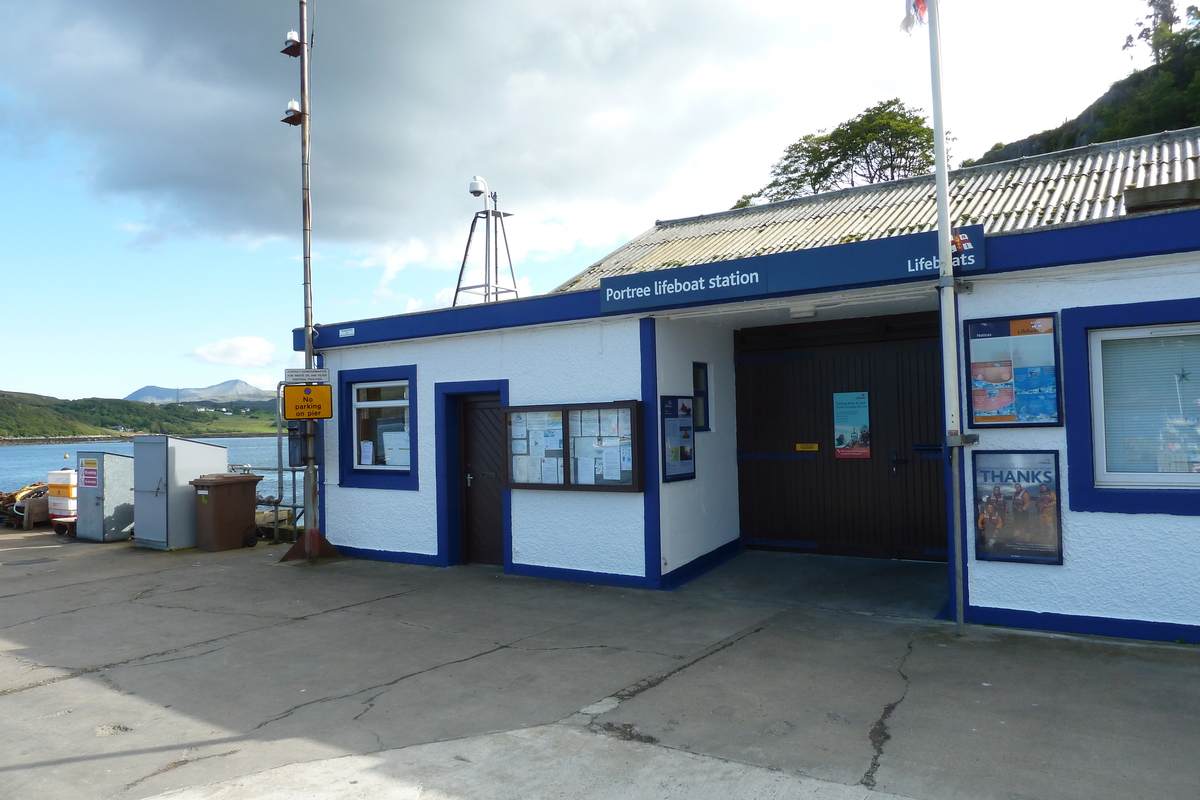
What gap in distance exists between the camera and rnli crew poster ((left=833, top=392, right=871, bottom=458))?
9.30m

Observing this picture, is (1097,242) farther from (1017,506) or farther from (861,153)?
(861,153)

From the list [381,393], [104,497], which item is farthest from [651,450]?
[104,497]

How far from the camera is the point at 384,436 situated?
11.1m

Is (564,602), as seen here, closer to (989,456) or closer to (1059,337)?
(989,456)

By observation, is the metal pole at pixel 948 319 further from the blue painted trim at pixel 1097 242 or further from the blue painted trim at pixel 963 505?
the blue painted trim at pixel 1097 242

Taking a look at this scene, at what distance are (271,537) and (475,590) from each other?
19.9 ft

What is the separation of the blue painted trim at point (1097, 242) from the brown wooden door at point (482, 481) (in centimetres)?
592

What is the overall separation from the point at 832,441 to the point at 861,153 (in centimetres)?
2978

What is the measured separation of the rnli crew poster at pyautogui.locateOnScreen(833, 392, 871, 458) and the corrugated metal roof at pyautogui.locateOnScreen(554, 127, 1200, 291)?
1906 millimetres

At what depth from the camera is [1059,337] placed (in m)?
6.34

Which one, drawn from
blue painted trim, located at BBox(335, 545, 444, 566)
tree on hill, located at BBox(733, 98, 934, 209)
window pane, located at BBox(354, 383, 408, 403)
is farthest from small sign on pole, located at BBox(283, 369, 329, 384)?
tree on hill, located at BBox(733, 98, 934, 209)

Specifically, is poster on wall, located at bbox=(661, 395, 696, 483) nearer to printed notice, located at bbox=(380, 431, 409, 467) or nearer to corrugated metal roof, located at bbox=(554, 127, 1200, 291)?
corrugated metal roof, located at bbox=(554, 127, 1200, 291)

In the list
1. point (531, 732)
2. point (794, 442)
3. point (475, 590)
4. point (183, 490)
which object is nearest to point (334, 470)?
point (183, 490)

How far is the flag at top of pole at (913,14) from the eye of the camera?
657 cm
